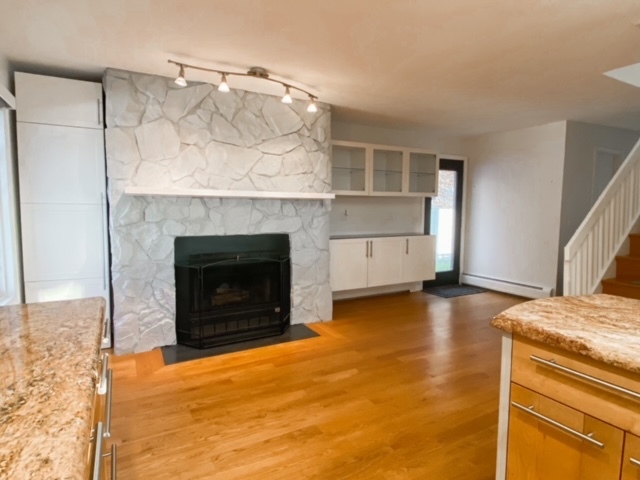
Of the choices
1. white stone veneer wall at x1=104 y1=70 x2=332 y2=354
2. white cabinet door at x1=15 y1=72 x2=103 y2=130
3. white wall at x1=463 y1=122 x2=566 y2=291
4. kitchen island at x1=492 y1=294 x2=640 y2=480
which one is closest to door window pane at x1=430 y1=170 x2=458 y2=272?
white wall at x1=463 y1=122 x2=566 y2=291

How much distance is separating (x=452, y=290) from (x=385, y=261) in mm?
1423

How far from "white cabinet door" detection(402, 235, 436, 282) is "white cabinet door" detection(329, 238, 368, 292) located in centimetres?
74

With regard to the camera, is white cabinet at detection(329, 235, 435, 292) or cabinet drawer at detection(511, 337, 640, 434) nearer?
cabinet drawer at detection(511, 337, 640, 434)

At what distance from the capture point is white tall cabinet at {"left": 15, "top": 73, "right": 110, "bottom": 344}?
2.99m

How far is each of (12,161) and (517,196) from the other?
5.85 m

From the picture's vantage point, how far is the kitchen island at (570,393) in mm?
1069

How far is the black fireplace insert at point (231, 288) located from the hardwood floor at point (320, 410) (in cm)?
37

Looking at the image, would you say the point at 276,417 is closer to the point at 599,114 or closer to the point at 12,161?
the point at 12,161

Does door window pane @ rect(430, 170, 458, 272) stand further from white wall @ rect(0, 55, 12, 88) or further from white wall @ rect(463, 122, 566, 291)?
white wall @ rect(0, 55, 12, 88)

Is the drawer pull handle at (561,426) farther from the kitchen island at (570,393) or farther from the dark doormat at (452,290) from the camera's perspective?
the dark doormat at (452,290)

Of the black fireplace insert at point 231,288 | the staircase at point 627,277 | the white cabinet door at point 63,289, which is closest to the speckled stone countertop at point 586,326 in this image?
the staircase at point 627,277

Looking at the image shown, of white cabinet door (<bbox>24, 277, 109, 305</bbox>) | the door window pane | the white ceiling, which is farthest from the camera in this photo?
the door window pane

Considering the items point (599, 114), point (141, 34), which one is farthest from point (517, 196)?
point (141, 34)

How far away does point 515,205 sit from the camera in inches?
213
